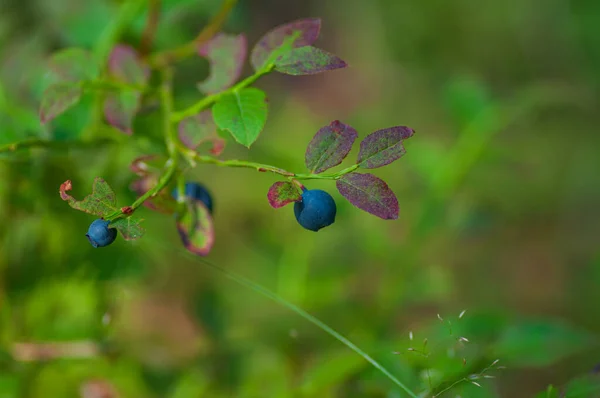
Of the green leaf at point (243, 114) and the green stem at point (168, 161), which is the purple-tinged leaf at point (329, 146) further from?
the green stem at point (168, 161)

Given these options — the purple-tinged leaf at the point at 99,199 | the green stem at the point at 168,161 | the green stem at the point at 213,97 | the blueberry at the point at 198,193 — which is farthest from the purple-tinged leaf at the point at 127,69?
the purple-tinged leaf at the point at 99,199

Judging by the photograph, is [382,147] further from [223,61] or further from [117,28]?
[117,28]

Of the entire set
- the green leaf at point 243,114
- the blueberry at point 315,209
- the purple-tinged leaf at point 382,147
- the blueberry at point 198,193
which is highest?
the purple-tinged leaf at point 382,147

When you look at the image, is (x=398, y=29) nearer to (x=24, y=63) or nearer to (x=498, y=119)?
(x=498, y=119)

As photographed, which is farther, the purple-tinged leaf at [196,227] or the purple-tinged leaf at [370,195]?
the purple-tinged leaf at [196,227]

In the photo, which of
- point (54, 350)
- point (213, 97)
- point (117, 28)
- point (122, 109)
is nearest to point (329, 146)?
point (213, 97)

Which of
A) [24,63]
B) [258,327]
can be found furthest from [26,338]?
[24,63]

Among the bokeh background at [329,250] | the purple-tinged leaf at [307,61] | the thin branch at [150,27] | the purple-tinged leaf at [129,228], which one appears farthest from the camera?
the thin branch at [150,27]
